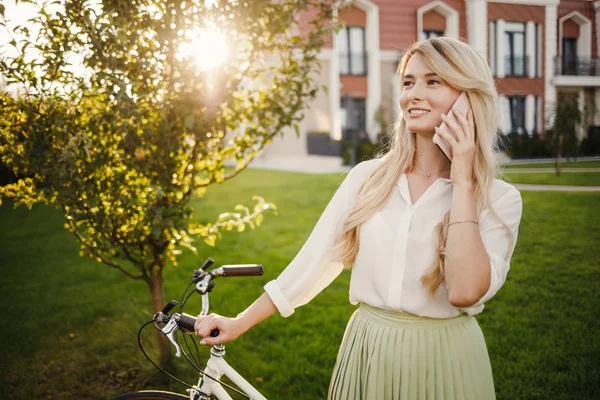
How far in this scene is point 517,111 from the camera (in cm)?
2775

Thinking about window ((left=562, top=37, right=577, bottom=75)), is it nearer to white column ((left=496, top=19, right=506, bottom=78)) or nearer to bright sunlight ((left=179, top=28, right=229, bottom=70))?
white column ((left=496, top=19, right=506, bottom=78))

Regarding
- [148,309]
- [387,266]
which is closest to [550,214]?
[148,309]

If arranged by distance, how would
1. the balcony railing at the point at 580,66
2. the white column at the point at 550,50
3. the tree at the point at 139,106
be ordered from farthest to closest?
the balcony railing at the point at 580,66 < the white column at the point at 550,50 < the tree at the point at 139,106

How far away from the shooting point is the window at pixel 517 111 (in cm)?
2765

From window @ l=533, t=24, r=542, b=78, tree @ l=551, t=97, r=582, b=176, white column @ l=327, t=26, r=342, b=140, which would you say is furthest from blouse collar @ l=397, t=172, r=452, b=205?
window @ l=533, t=24, r=542, b=78

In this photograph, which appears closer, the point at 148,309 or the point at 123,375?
the point at 123,375

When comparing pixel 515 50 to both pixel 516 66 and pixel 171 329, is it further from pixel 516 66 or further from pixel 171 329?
pixel 171 329

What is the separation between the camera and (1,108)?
290cm

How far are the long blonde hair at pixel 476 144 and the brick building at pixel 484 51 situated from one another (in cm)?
2363

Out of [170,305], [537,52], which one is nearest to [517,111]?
[537,52]

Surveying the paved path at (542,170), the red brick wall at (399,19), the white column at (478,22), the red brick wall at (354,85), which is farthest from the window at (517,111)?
the paved path at (542,170)

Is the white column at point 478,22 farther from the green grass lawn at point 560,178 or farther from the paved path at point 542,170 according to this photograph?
the green grass lawn at point 560,178

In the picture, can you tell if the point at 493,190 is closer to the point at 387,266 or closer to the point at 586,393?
the point at 387,266

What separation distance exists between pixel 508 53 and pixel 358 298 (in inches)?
1144
